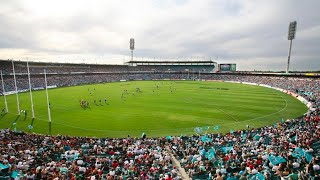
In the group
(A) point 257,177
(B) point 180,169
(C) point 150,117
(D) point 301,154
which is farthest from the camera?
(C) point 150,117

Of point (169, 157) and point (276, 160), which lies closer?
point (276, 160)

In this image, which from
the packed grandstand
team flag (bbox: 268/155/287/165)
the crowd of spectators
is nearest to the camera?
the packed grandstand

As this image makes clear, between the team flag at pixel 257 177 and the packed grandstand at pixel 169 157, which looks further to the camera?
the packed grandstand at pixel 169 157

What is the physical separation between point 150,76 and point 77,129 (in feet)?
329

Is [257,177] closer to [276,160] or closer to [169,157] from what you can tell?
[276,160]

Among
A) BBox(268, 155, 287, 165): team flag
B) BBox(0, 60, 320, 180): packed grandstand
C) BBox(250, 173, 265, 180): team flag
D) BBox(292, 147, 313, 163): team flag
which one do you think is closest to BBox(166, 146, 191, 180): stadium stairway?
BBox(0, 60, 320, 180): packed grandstand

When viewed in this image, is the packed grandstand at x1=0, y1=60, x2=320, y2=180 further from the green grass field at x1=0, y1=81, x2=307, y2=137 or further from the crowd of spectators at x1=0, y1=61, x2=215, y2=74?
the crowd of spectators at x1=0, y1=61, x2=215, y2=74

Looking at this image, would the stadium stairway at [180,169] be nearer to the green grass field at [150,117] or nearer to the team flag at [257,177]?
the team flag at [257,177]

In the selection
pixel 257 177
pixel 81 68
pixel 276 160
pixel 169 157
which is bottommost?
pixel 169 157

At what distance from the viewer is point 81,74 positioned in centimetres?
11456

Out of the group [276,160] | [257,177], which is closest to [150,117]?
[276,160]

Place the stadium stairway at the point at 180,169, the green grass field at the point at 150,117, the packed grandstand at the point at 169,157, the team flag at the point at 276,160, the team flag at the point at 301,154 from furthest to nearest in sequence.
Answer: the green grass field at the point at 150,117 → the stadium stairway at the point at 180,169 → the team flag at the point at 276,160 → the team flag at the point at 301,154 → the packed grandstand at the point at 169,157

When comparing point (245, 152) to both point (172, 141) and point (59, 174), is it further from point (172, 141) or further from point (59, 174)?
point (59, 174)

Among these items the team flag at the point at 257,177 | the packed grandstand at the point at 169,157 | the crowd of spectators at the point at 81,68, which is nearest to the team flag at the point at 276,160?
the packed grandstand at the point at 169,157
